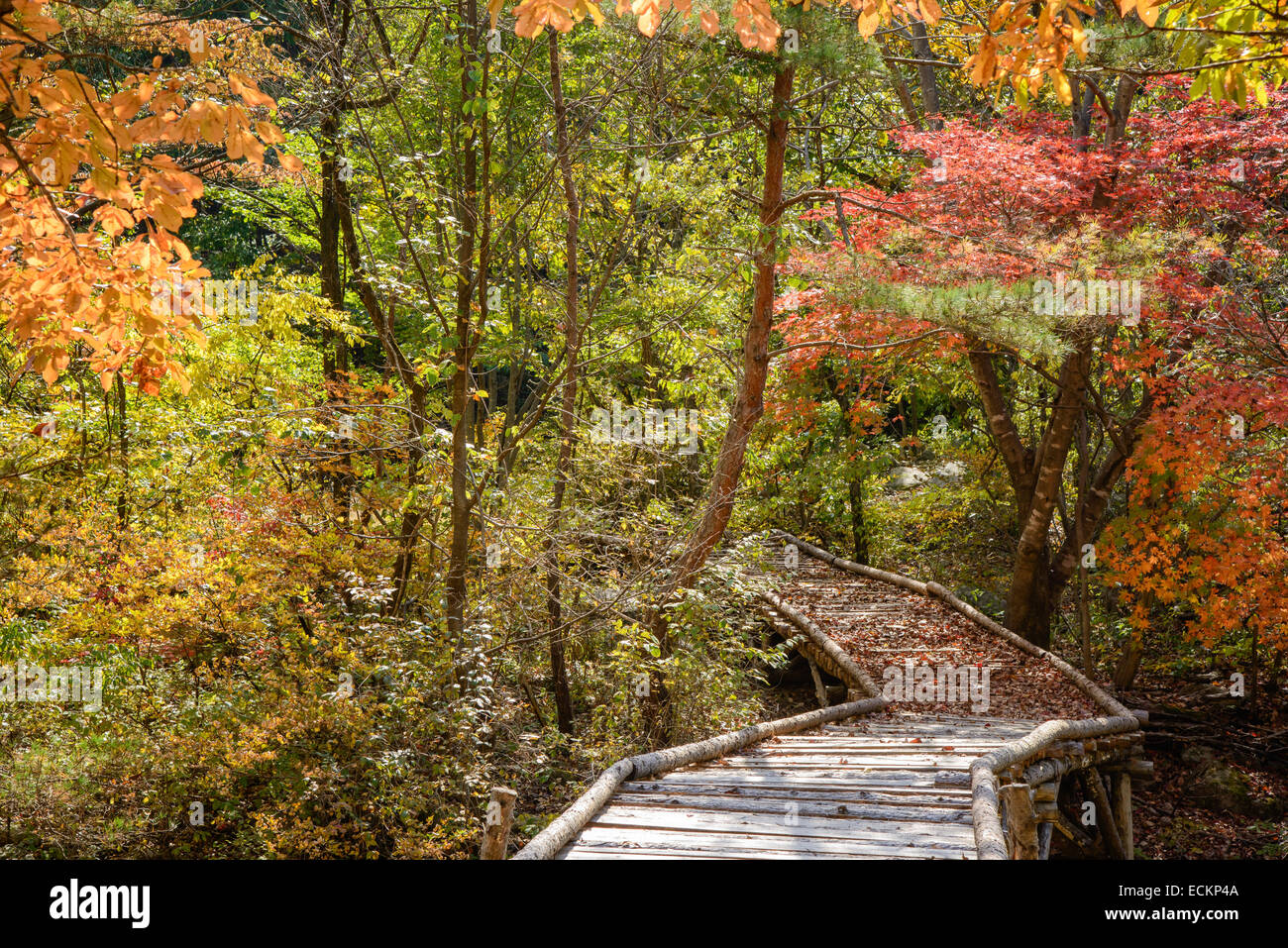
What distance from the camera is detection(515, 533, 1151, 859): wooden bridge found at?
4469 millimetres

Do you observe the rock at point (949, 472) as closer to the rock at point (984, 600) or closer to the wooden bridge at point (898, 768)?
the rock at point (984, 600)

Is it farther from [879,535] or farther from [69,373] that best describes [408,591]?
[879,535]

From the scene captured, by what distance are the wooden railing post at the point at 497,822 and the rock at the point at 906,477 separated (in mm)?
13212

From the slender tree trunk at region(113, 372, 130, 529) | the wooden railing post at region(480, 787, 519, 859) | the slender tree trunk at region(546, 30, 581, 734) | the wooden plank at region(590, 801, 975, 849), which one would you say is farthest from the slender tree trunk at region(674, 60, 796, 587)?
the slender tree trunk at region(113, 372, 130, 529)

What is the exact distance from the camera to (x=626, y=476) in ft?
33.0

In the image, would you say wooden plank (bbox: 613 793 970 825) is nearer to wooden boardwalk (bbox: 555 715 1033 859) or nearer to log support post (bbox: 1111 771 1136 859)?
wooden boardwalk (bbox: 555 715 1033 859)

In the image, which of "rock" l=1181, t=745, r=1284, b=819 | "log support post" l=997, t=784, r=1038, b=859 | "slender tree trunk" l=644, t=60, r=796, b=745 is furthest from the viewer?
"rock" l=1181, t=745, r=1284, b=819

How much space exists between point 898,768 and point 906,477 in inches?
470

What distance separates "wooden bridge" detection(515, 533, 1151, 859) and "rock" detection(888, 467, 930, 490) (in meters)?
4.74

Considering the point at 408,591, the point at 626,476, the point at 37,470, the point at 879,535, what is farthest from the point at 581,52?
the point at 879,535

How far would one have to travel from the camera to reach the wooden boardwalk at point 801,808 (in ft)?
14.2

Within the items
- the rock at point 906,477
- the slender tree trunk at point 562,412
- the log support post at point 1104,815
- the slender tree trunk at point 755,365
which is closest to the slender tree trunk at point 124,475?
the slender tree trunk at point 562,412

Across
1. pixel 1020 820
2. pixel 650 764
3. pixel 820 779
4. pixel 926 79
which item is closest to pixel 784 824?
pixel 820 779
